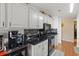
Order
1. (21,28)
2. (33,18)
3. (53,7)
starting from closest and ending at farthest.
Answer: (21,28)
(33,18)
(53,7)

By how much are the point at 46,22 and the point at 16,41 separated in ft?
6.80

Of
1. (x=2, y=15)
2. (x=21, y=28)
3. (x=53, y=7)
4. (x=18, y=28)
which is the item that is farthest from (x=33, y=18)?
(x=2, y=15)

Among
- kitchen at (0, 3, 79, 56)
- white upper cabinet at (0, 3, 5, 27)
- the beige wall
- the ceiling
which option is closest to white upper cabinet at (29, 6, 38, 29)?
kitchen at (0, 3, 79, 56)

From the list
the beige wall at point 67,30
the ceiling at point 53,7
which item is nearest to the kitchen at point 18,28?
the ceiling at point 53,7

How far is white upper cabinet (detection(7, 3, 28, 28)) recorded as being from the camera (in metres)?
2.05

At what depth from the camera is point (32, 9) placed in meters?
3.10

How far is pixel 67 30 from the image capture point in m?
7.62

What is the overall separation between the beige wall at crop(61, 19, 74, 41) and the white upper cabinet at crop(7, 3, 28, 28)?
16.3 feet

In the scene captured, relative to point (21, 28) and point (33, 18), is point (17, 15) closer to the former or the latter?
point (21, 28)

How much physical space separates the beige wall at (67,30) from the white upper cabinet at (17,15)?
4.95m

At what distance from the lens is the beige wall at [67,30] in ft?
24.2

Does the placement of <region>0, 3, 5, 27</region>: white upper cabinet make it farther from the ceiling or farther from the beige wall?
the beige wall

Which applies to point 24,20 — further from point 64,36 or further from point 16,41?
point 64,36

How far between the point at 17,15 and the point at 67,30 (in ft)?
18.8
